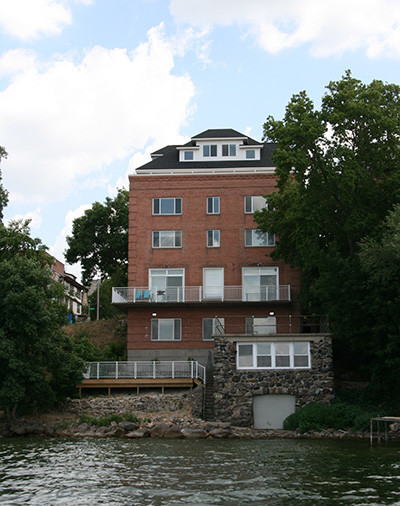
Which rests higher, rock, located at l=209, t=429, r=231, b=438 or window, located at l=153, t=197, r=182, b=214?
window, located at l=153, t=197, r=182, b=214

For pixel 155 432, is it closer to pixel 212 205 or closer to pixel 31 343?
pixel 31 343

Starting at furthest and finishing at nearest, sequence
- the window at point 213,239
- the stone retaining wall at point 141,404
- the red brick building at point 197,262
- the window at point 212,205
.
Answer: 1. the window at point 212,205
2. the window at point 213,239
3. the red brick building at point 197,262
4. the stone retaining wall at point 141,404

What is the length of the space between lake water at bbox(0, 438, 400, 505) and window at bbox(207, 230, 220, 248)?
18.7m

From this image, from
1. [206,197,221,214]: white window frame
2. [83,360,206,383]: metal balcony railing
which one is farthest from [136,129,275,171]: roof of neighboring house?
[83,360,206,383]: metal balcony railing

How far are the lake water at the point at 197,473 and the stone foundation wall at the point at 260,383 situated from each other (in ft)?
21.1

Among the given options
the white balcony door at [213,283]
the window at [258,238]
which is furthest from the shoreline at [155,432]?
the window at [258,238]

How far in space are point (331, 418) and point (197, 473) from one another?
14.2 metres

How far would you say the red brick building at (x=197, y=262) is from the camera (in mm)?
42250

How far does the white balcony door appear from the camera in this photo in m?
43.0

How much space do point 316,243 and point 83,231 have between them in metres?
28.3

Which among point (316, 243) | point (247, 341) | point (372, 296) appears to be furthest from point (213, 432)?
point (316, 243)

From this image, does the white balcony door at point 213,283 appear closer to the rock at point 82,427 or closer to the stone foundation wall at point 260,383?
the stone foundation wall at point 260,383

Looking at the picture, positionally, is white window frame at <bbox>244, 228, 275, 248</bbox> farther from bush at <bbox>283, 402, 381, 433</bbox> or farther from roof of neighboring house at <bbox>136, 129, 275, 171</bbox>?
bush at <bbox>283, 402, 381, 433</bbox>

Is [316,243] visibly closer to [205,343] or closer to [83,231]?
[205,343]
